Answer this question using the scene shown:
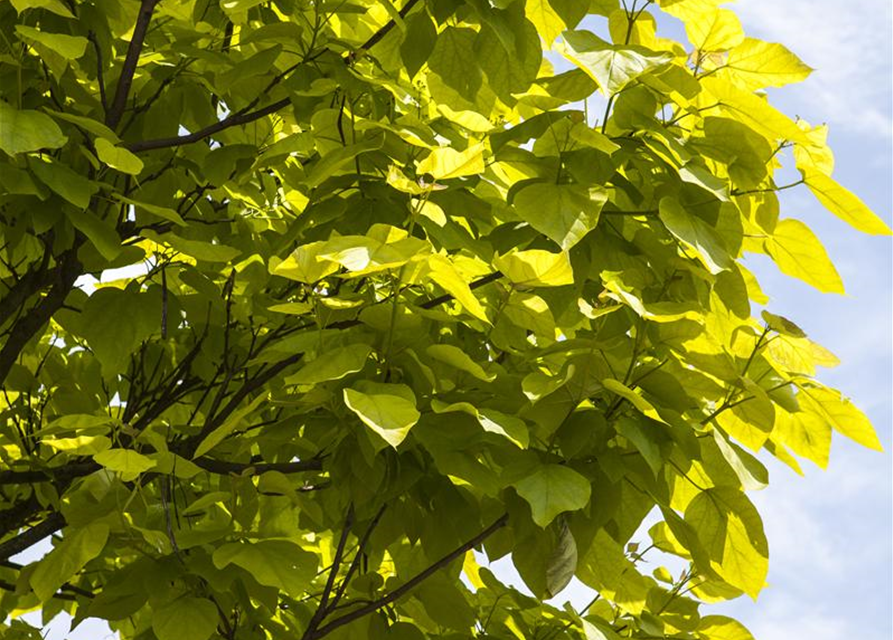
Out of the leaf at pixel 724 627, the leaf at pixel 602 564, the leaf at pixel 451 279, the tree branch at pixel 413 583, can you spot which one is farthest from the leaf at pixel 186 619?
the leaf at pixel 724 627

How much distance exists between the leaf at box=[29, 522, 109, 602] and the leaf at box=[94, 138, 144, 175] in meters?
0.72

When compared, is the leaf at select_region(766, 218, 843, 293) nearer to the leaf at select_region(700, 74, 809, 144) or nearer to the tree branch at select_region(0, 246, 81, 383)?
the leaf at select_region(700, 74, 809, 144)

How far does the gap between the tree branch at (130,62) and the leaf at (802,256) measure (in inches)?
60.5

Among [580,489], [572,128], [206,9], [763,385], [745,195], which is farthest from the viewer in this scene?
[206,9]

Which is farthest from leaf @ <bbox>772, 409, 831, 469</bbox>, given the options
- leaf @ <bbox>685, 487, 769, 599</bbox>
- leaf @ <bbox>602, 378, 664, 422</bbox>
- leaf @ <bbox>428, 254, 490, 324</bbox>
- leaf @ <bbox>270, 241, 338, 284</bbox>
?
leaf @ <bbox>270, 241, 338, 284</bbox>

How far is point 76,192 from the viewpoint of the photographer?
2326mm

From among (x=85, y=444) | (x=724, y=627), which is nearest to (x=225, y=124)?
(x=85, y=444)

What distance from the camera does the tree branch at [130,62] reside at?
265 cm

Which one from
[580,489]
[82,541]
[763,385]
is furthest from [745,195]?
[82,541]

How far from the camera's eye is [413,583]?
2.32 meters

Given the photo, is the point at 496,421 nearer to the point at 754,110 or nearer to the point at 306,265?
the point at 306,265

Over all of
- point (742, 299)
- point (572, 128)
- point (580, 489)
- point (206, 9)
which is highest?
point (206, 9)

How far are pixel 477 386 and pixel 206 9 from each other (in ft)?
4.60

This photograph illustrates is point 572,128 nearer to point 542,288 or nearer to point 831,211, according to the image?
point 542,288
